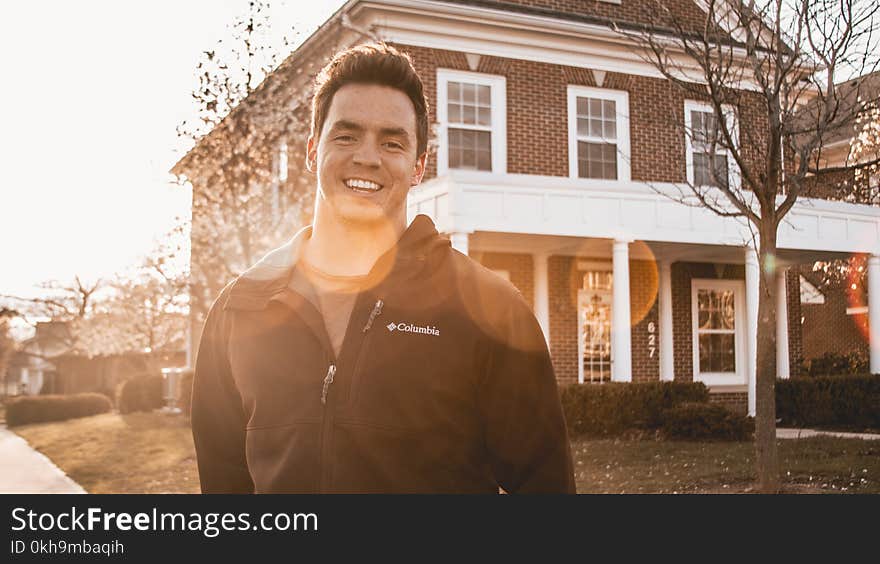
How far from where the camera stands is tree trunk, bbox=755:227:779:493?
29.1 feet

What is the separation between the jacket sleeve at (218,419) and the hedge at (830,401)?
14594mm

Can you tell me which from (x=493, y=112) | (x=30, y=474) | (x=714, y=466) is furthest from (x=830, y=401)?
(x=30, y=474)

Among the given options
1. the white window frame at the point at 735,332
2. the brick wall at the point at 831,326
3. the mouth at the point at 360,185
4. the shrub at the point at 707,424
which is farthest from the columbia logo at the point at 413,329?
the brick wall at the point at 831,326

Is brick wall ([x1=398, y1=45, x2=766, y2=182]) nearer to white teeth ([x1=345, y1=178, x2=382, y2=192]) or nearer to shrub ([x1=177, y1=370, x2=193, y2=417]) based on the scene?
shrub ([x1=177, y1=370, x2=193, y2=417])

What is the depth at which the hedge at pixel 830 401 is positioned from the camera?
49.9 feet

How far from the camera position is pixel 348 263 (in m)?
2.47

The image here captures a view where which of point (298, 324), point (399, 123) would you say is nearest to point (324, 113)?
point (399, 123)

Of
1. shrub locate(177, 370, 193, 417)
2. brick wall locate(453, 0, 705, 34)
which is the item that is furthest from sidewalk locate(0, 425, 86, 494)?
brick wall locate(453, 0, 705, 34)

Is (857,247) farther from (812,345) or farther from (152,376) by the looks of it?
(152,376)

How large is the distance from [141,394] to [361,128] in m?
27.4

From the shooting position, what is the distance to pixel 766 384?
8930mm

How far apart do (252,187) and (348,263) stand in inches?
596

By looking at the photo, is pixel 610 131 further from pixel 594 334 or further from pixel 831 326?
pixel 831 326

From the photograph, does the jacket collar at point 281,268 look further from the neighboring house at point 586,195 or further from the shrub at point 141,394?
the shrub at point 141,394
